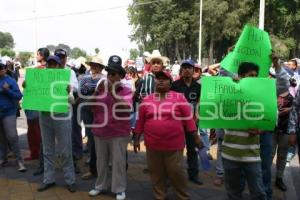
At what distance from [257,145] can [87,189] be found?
2.63 metres

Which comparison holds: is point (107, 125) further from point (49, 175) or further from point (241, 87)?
point (241, 87)

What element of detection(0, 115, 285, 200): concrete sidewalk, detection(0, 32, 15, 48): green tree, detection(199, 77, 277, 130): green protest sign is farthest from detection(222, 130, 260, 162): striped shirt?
detection(0, 32, 15, 48): green tree

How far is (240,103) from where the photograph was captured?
438 cm

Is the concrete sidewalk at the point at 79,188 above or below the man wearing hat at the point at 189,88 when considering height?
below

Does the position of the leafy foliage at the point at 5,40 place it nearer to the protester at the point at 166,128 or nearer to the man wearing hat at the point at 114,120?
the man wearing hat at the point at 114,120

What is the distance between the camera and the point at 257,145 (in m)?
4.48

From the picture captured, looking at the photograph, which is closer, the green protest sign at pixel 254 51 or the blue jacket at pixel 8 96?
the green protest sign at pixel 254 51

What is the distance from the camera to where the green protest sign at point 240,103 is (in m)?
4.31

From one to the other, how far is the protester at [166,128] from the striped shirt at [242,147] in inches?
26.2

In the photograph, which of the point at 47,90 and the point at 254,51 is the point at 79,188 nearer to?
the point at 47,90

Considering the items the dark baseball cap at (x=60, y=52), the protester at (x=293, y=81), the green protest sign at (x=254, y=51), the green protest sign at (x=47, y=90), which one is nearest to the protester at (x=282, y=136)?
the protester at (x=293, y=81)

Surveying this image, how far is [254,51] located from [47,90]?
283cm

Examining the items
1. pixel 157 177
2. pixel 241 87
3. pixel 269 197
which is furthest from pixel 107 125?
pixel 269 197

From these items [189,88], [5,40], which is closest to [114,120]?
[189,88]
